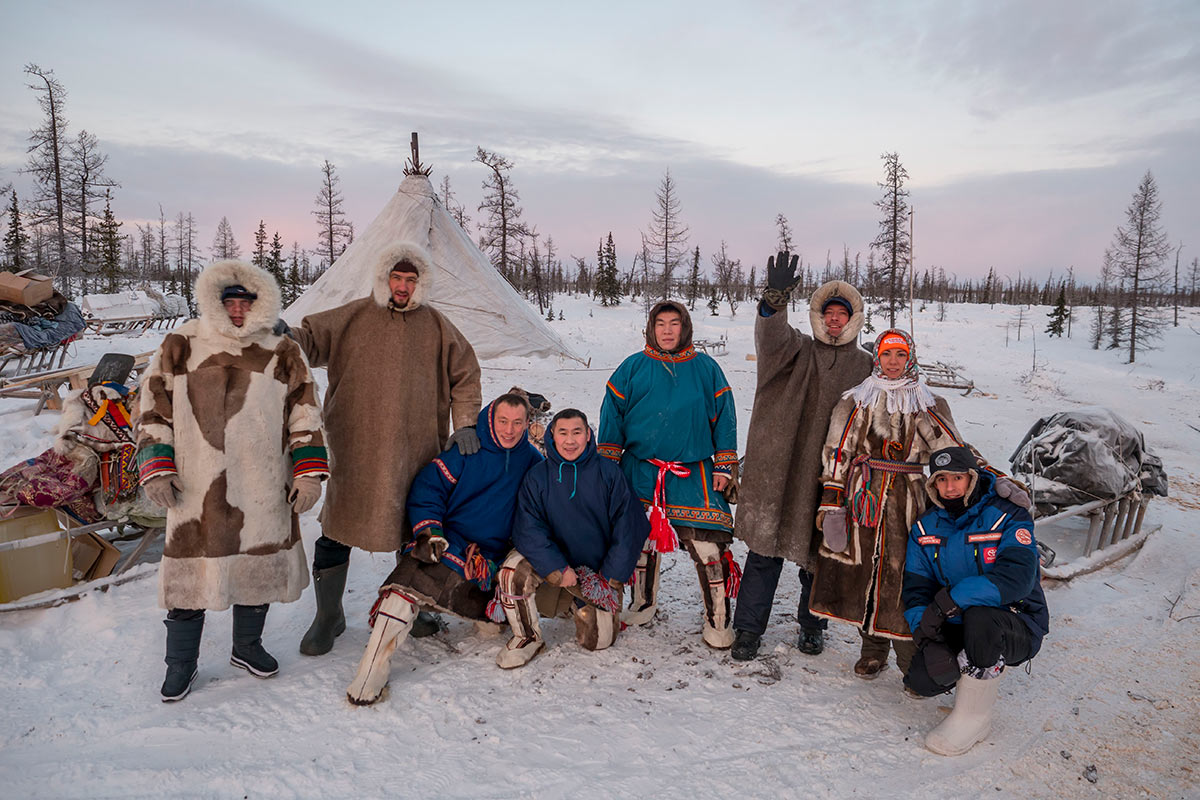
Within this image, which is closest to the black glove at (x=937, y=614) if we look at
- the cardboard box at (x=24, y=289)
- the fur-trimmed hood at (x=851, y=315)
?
the fur-trimmed hood at (x=851, y=315)

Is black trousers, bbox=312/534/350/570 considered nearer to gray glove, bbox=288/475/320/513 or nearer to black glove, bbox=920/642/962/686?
gray glove, bbox=288/475/320/513

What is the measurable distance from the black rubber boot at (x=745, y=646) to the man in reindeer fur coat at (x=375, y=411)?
58.7 inches

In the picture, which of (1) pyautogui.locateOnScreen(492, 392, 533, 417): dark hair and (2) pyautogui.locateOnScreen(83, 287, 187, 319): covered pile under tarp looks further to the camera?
(2) pyautogui.locateOnScreen(83, 287, 187, 319): covered pile under tarp

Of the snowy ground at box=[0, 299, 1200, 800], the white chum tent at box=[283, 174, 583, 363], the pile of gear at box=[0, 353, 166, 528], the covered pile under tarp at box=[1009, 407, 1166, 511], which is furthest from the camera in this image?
the white chum tent at box=[283, 174, 583, 363]

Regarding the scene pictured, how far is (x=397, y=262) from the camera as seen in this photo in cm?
282

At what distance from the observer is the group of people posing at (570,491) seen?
2426mm

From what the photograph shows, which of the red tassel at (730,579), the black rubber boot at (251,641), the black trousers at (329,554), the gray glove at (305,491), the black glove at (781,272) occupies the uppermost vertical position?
the black glove at (781,272)

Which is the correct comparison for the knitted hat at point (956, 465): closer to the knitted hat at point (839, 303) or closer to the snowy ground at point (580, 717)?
the knitted hat at point (839, 303)

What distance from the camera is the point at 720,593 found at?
9.76ft

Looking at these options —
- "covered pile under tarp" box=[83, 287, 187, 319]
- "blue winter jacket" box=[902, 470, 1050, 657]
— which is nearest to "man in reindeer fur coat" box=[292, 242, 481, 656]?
"blue winter jacket" box=[902, 470, 1050, 657]

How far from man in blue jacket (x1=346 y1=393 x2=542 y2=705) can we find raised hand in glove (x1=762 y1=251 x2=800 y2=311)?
123 centimetres

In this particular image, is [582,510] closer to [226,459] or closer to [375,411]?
[375,411]

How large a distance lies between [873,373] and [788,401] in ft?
1.25

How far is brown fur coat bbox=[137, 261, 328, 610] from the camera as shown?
8.02 feet
